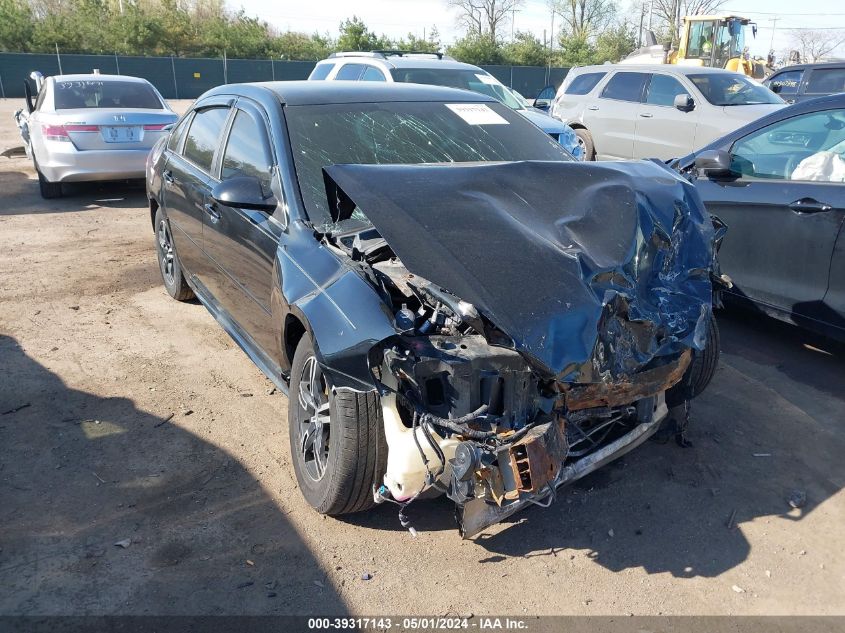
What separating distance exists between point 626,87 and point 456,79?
2.82 meters

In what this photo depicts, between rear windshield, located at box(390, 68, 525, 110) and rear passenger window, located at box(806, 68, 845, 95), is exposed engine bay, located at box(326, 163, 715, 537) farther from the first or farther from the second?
rear passenger window, located at box(806, 68, 845, 95)

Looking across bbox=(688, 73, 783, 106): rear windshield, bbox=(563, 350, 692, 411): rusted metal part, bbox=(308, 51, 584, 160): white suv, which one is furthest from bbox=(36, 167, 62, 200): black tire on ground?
bbox=(563, 350, 692, 411): rusted metal part

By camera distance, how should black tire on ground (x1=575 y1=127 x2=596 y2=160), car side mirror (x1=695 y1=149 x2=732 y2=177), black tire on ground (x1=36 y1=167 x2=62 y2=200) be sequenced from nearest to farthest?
car side mirror (x1=695 y1=149 x2=732 y2=177) < black tire on ground (x1=36 y1=167 x2=62 y2=200) < black tire on ground (x1=575 y1=127 x2=596 y2=160)

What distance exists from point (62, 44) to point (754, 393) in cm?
4736

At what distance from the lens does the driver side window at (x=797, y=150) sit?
4641 mm

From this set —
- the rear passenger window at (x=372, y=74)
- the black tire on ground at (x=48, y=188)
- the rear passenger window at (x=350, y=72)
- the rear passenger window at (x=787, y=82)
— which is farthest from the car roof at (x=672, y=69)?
the black tire on ground at (x=48, y=188)

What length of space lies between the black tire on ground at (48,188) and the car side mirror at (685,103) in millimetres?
8847

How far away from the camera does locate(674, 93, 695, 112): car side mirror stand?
32.9 ft

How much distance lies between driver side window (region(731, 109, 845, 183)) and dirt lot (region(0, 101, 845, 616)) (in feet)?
4.04

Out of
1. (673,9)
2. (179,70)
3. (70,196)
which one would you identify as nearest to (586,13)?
(673,9)

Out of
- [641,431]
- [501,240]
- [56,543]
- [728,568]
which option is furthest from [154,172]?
[728,568]

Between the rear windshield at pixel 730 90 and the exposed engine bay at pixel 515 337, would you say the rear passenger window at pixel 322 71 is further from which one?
the exposed engine bay at pixel 515 337

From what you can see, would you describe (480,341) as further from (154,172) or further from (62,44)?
(62,44)

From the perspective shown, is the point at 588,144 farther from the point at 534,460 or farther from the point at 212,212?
the point at 534,460
